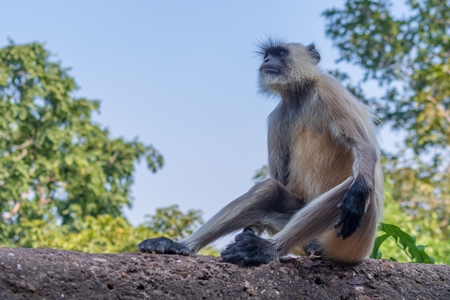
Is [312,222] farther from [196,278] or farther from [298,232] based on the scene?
[196,278]

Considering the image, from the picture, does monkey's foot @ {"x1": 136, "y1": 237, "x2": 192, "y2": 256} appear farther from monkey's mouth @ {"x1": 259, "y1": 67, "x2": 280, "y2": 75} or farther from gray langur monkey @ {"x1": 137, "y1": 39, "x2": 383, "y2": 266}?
monkey's mouth @ {"x1": 259, "y1": 67, "x2": 280, "y2": 75}

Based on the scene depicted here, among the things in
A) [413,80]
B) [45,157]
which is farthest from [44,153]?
[413,80]

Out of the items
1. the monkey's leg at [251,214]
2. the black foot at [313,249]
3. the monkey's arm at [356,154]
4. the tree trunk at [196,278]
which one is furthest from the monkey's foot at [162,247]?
the monkey's arm at [356,154]

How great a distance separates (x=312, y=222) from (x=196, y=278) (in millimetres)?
688

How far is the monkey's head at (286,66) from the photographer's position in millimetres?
4199

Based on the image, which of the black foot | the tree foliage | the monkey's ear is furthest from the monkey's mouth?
the tree foliage

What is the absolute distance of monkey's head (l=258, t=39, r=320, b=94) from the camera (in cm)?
420

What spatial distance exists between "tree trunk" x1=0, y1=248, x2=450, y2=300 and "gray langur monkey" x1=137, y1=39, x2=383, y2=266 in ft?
0.35

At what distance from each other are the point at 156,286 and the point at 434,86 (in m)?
11.2

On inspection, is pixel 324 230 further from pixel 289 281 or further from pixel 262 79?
pixel 262 79

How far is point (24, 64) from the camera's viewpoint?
1162 cm

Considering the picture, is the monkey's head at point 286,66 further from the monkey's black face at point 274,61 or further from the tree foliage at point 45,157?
the tree foliage at point 45,157

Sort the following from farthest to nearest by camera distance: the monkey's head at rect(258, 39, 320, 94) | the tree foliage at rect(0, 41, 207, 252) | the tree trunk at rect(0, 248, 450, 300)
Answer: the tree foliage at rect(0, 41, 207, 252) → the monkey's head at rect(258, 39, 320, 94) → the tree trunk at rect(0, 248, 450, 300)

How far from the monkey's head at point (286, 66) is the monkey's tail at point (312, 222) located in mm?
1082
